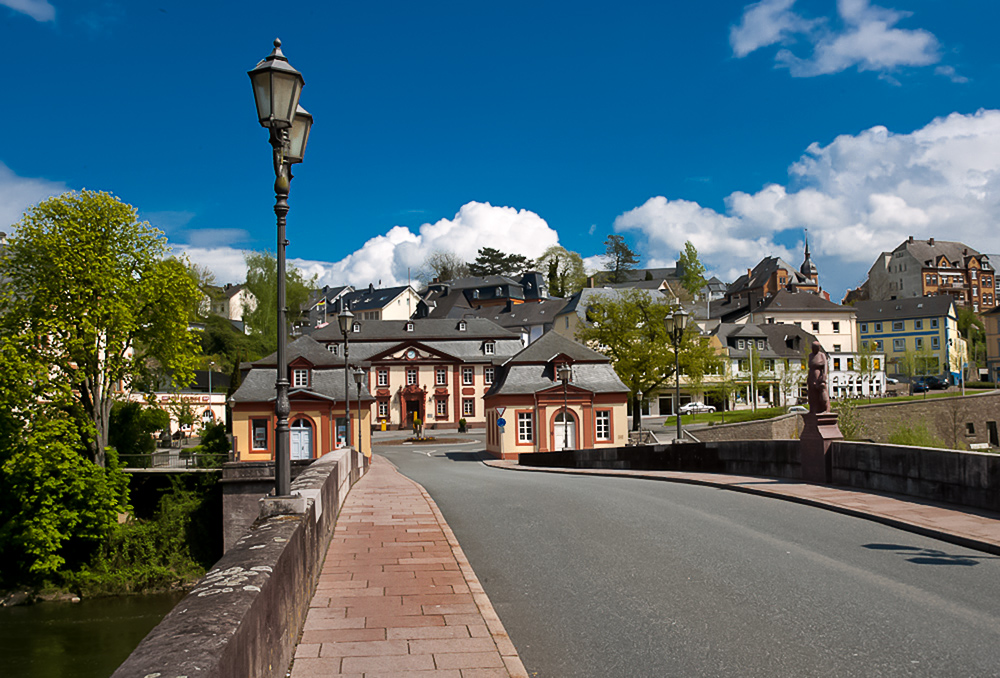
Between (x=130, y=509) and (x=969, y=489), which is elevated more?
(x=969, y=489)

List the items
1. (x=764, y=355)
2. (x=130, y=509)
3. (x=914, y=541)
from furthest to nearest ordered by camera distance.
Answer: (x=764, y=355) < (x=130, y=509) < (x=914, y=541)

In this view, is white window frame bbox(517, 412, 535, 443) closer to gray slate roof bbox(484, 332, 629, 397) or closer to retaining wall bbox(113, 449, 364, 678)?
gray slate roof bbox(484, 332, 629, 397)

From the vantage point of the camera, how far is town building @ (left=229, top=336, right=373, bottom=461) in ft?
156

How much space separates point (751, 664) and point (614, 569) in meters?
3.16

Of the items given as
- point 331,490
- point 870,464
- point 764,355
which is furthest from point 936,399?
point 331,490

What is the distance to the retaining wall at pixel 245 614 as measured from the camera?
315cm

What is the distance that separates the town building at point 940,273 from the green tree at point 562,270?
1949 inches

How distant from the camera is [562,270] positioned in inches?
5039

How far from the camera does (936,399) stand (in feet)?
164

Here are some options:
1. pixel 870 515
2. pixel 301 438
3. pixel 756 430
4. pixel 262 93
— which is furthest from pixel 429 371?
pixel 262 93

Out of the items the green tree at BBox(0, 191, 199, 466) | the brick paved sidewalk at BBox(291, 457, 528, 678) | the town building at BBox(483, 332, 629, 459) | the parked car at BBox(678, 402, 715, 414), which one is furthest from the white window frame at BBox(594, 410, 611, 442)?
the brick paved sidewalk at BBox(291, 457, 528, 678)

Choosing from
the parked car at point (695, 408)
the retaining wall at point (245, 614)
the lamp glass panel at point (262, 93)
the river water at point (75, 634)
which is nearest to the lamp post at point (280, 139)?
the lamp glass panel at point (262, 93)

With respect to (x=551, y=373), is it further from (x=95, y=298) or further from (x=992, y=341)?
(x=992, y=341)

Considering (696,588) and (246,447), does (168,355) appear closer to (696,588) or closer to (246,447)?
(246,447)
